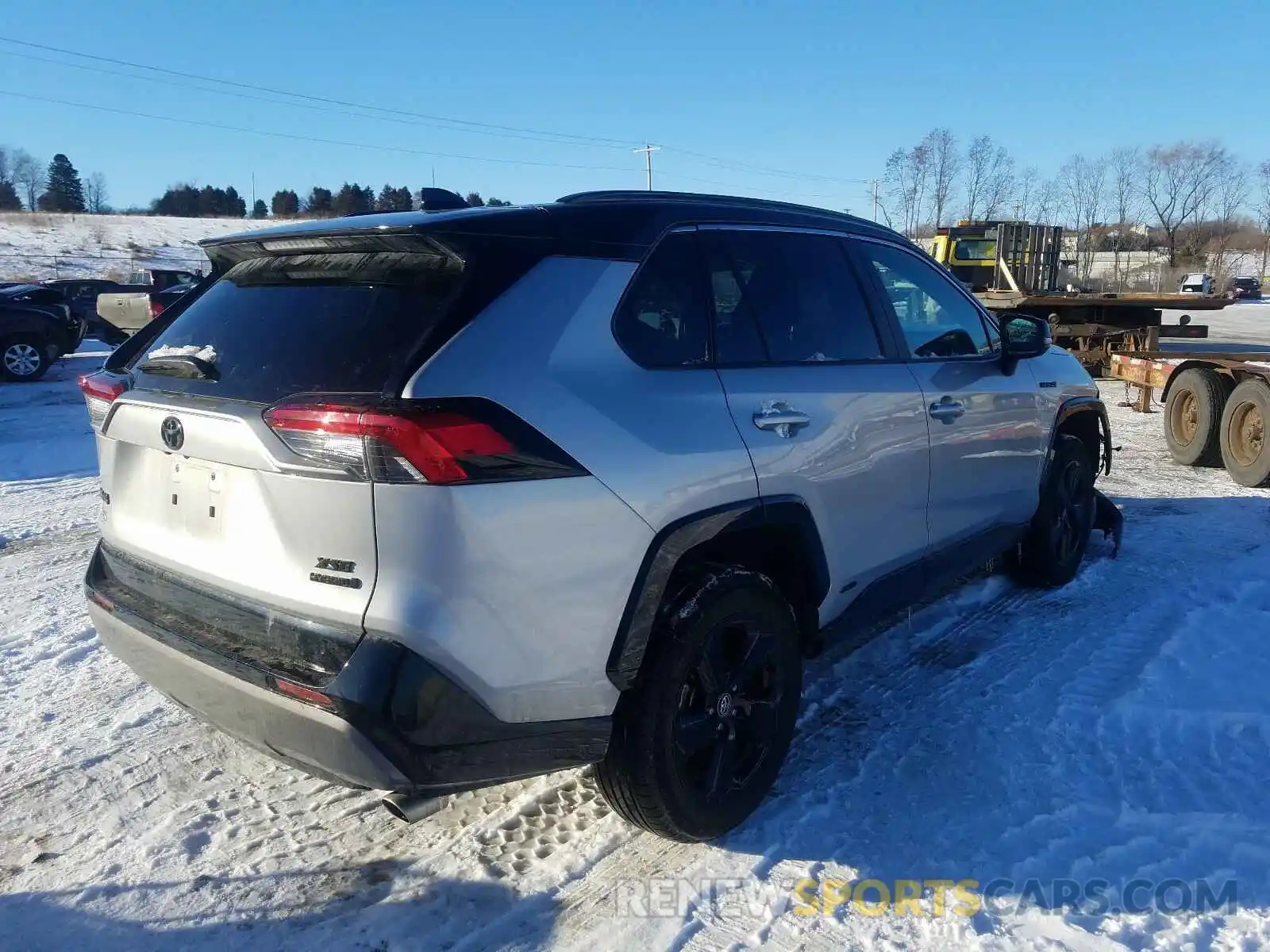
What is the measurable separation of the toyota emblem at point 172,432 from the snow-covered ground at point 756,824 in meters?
1.27

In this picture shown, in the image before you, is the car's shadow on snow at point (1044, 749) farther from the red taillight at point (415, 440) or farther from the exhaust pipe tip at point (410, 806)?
the red taillight at point (415, 440)

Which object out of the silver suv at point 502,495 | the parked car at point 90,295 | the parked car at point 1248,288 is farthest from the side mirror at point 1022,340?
the parked car at point 1248,288

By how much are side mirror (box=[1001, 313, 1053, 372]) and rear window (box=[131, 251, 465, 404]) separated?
3001 mm

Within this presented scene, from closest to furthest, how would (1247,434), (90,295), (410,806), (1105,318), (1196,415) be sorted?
1. (410,806)
2. (1247,434)
3. (1196,415)
4. (1105,318)
5. (90,295)

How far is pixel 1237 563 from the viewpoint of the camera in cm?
558

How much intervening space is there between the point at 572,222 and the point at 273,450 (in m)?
1.01

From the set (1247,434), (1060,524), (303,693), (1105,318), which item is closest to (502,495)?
(303,693)

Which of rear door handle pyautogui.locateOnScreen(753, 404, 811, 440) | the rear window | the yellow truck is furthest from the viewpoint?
the yellow truck

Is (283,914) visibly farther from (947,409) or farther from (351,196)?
(351,196)

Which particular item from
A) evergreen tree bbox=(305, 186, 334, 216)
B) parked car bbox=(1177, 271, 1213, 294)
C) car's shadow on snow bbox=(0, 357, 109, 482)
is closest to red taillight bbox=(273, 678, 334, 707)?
car's shadow on snow bbox=(0, 357, 109, 482)

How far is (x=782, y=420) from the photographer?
3.01 metres

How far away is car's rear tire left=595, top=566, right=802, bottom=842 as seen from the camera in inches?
105

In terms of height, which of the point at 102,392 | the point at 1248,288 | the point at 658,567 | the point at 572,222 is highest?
the point at 1248,288

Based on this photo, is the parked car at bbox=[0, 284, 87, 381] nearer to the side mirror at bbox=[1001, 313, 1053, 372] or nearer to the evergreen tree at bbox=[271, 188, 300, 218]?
the side mirror at bbox=[1001, 313, 1053, 372]
